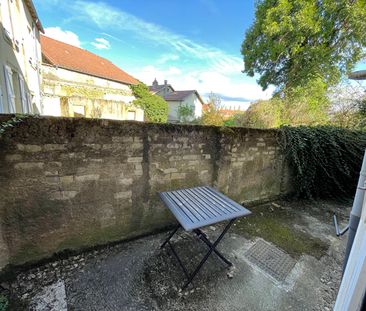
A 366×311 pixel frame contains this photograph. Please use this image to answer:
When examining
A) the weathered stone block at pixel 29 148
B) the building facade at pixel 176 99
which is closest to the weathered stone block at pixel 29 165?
the weathered stone block at pixel 29 148

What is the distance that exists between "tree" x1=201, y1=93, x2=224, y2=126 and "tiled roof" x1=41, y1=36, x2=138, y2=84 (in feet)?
36.3

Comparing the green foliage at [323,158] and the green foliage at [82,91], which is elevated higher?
the green foliage at [82,91]

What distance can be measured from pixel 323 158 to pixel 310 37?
1049 centimetres

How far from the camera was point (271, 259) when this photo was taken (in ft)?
7.80

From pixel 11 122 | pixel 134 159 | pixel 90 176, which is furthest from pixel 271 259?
pixel 11 122

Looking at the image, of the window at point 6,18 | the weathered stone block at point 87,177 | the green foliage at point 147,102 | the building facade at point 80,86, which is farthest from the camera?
the green foliage at point 147,102

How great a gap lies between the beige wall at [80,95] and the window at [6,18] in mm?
8413

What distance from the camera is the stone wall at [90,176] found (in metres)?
1.85

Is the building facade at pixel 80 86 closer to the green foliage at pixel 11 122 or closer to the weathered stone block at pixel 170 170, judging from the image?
the weathered stone block at pixel 170 170

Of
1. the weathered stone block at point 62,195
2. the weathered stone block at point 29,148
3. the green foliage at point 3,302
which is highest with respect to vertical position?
the weathered stone block at point 29,148

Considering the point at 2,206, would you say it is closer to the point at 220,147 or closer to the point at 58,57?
the point at 220,147

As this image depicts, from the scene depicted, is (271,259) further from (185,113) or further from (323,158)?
(185,113)

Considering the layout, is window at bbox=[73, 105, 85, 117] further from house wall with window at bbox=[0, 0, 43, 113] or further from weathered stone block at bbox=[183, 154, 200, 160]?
weathered stone block at bbox=[183, 154, 200, 160]

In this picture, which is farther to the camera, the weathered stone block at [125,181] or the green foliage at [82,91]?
the green foliage at [82,91]
